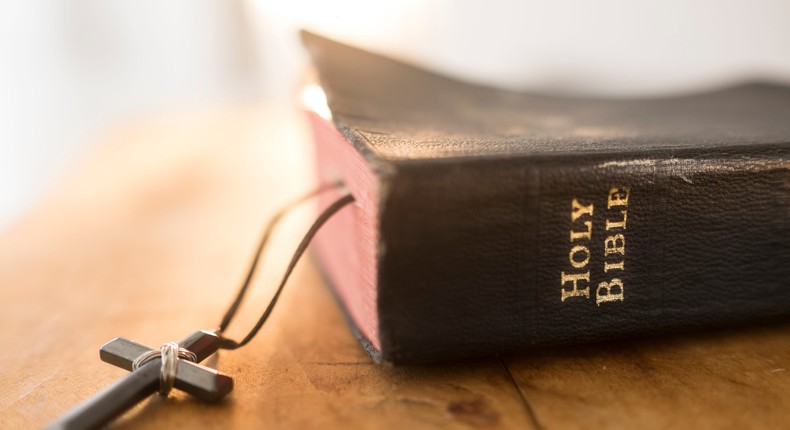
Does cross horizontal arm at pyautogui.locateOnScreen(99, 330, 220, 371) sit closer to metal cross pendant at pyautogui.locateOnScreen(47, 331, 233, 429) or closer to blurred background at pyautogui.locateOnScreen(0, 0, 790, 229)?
metal cross pendant at pyautogui.locateOnScreen(47, 331, 233, 429)

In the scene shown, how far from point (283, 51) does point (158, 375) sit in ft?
6.35

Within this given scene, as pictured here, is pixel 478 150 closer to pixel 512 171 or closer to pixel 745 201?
pixel 512 171

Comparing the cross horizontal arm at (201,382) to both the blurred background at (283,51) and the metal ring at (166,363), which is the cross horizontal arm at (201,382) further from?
the blurred background at (283,51)

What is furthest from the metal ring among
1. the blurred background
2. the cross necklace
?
the blurred background

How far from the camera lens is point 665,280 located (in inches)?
17.2

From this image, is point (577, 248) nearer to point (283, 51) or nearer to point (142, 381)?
point (142, 381)

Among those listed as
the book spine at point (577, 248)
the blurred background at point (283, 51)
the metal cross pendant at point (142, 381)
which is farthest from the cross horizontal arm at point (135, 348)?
the blurred background at point (283, 51)

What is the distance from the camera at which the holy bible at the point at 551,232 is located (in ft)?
1.25

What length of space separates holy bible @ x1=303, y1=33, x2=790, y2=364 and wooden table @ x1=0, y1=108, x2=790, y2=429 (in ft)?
0.07

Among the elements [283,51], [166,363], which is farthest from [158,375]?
[283,51]

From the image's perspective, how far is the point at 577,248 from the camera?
412 millimetres

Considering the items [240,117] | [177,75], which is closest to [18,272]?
[240,117]

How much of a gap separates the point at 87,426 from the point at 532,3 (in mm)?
879

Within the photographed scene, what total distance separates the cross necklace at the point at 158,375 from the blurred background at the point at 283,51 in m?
0.33
